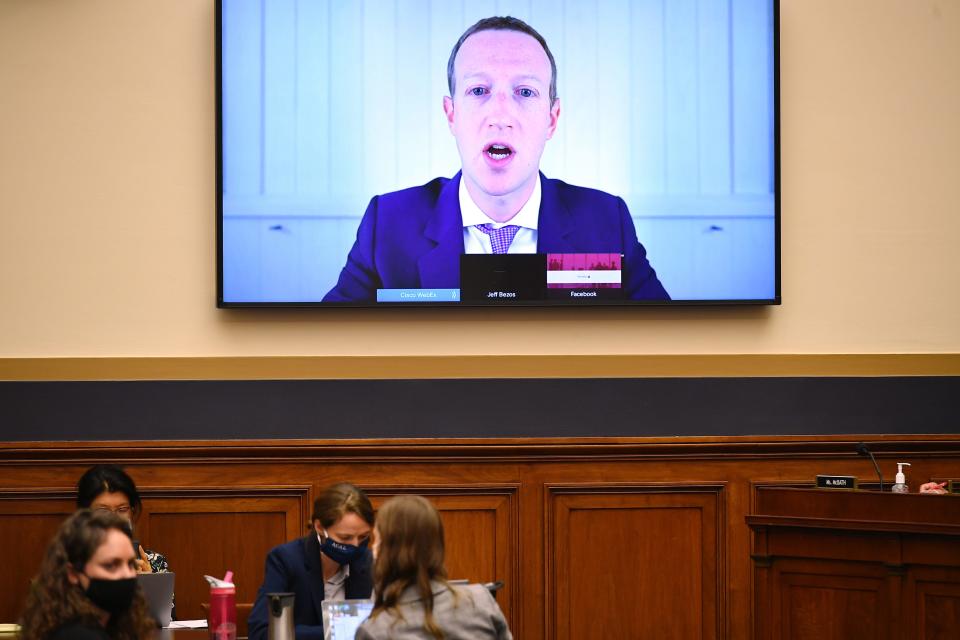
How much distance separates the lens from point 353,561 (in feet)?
14.0

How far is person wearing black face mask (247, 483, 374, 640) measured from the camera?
4164mm

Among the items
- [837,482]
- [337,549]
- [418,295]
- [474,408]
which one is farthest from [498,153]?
[337,549]

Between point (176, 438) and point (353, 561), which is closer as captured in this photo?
point (353, 561)

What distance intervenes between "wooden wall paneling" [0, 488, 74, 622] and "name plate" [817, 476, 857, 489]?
3.32 metres

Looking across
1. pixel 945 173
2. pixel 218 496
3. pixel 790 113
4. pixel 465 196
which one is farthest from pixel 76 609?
pixel 945 173

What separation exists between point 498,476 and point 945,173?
8.81ft

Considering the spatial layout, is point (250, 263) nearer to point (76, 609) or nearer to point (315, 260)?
point (315, 260)

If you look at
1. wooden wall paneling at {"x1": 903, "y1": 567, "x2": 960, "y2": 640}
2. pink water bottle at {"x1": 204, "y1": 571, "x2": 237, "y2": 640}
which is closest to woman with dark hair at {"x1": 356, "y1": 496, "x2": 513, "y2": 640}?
pink water bottle at {"x1": 204, "y1": 571, "x2": 237, "y2": 640}

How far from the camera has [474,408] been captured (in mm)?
5570

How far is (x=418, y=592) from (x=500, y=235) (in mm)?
2741

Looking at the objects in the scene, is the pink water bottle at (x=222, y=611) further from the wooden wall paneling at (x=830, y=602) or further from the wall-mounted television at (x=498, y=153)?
the wooden wall paneling at (x=830, y=602)

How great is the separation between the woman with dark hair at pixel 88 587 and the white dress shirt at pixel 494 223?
285 centimetres

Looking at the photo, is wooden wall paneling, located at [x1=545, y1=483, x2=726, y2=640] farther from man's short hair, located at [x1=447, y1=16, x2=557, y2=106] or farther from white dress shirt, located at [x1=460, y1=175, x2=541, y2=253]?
man's short hair, located at [x1=447, y1=16, x2=557, y2=106]

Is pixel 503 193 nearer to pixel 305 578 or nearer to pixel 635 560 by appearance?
pixel 635 560
